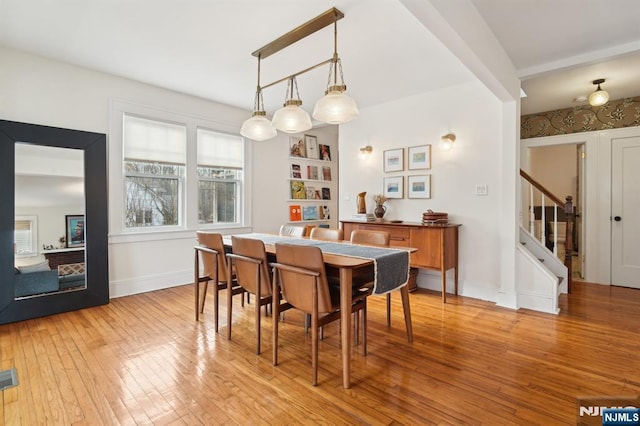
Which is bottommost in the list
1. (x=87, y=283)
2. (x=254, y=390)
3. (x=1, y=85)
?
(x=254, y=390)

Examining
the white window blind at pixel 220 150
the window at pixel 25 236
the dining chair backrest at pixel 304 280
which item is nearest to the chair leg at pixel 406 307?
the dining chair backrest at pixel 304 280

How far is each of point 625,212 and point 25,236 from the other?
23.9ft

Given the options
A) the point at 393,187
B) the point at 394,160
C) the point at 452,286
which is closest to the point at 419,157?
the point at 394,160

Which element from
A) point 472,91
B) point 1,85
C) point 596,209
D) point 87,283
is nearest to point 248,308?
point 87,283

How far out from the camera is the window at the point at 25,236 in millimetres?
3107

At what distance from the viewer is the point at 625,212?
432 cm

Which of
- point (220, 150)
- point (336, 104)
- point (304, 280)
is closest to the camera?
point (304, 280)

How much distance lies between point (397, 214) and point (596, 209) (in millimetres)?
2883

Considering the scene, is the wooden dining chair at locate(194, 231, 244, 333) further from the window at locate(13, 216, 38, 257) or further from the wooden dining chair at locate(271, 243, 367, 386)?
the window at locate(13, 216, 38, 257)

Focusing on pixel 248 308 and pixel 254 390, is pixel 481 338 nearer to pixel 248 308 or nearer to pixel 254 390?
pixel 254 390

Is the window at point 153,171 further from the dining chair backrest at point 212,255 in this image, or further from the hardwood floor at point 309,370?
the dining chair backrest at point 212,255

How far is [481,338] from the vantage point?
264cm

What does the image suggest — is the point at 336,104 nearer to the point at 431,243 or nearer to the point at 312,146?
the point at 431,243

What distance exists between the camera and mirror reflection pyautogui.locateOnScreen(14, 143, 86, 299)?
124 inches
